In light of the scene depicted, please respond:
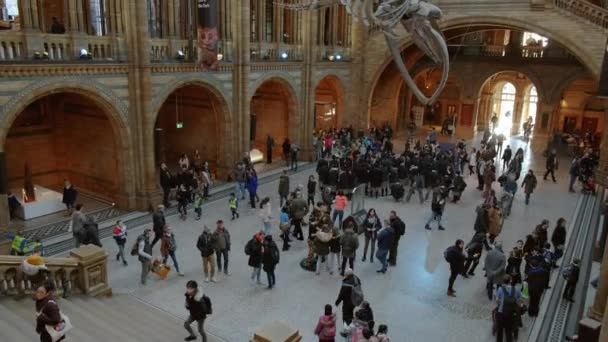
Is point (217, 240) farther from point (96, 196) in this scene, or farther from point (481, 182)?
point (481, 182)

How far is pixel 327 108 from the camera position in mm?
25469

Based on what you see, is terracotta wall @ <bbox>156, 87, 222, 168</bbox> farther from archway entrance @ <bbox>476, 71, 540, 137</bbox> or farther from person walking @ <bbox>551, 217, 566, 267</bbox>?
archway entrance @ <bbox>476, 71, 540, 137</bbox>

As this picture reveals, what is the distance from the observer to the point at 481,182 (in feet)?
57.2

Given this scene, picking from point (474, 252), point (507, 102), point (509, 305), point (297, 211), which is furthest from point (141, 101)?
point (507, 102)

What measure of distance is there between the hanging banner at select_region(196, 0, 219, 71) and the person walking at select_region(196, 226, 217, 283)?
22.3 feet

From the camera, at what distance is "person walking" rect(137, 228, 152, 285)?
9.78 meters

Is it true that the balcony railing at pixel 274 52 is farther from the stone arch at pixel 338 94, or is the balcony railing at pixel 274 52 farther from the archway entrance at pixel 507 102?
the archway entrance at pixel 507 102

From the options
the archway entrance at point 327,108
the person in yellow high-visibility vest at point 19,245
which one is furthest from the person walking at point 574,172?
the person in yellow high-visibility vest at point 19,245

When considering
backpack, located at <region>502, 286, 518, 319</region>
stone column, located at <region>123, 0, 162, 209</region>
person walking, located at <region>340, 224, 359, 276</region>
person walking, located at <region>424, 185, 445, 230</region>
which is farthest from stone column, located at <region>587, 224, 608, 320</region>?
stone column, located at <region>123, 0, 162, 209</region>

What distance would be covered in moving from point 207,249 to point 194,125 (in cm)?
Answer: 1083

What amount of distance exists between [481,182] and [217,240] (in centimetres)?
1077

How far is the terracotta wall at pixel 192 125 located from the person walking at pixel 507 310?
40.3ft

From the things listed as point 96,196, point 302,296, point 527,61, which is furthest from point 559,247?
point 527,61

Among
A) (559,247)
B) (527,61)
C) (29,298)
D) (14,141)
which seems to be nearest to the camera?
(29,298)
